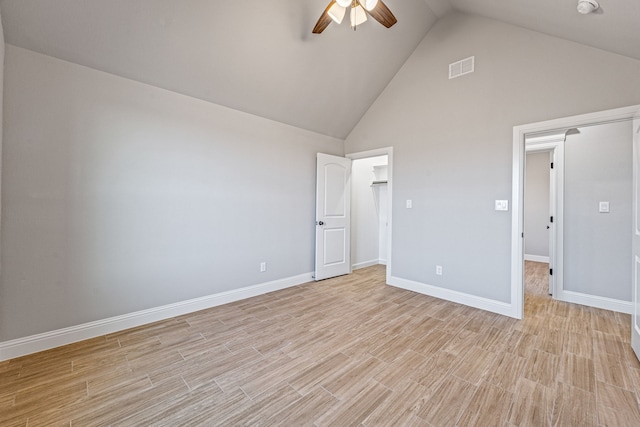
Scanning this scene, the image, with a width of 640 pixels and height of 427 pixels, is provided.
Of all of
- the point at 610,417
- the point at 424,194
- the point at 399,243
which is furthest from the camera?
the point at 399,243

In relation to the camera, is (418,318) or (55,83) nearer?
(55,83)

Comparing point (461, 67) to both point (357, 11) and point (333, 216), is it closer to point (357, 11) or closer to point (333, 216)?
point (357, 11)

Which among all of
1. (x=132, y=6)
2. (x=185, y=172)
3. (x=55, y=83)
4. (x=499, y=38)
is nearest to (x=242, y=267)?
(x=185, y=172)

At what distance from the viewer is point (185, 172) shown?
3.03 metres

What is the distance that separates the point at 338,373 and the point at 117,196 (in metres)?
2.61

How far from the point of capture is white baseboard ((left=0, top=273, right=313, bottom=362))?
7.13 feet

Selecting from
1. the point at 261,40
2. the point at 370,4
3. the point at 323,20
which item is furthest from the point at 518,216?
the point at 261,40

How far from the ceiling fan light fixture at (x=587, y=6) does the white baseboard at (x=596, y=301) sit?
129 inches

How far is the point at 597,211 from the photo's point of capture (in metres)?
3.35

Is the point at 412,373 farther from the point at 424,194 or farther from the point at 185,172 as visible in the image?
the point at 185,172

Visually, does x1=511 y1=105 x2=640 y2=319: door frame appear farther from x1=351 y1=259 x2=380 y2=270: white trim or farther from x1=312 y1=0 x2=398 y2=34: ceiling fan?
x1=351 y1=259 x2=380 y2=270: white trim

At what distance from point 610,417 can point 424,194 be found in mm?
2696

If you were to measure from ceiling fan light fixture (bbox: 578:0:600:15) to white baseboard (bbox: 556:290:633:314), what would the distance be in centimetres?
327

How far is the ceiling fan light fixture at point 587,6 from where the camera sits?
1895mm
